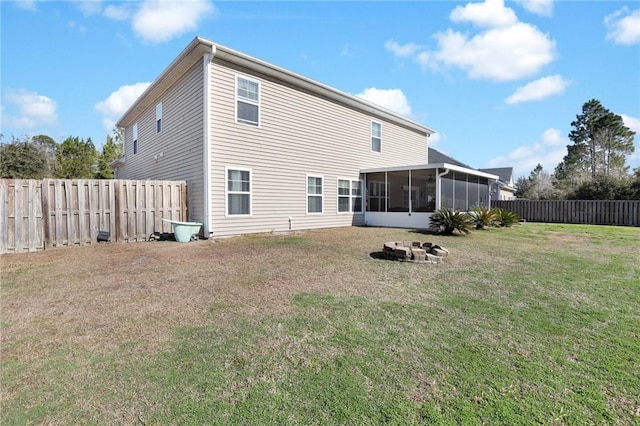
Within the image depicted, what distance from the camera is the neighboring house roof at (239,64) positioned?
9062 millimetres

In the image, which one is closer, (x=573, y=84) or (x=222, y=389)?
(x=222, y=389)

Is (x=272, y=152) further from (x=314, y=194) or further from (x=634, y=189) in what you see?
(x=634, y=189)

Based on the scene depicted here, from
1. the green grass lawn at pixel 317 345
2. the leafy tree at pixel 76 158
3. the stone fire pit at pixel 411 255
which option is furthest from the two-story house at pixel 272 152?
the leafy tree at pixel 76 158

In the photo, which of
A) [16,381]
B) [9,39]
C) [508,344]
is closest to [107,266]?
[16,381]

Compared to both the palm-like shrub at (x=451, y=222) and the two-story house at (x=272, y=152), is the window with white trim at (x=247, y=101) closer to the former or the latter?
the two-story house at (x=272, y=152)

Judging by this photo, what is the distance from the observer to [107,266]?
5.84 m

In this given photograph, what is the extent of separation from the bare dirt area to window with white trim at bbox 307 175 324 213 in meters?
4.47

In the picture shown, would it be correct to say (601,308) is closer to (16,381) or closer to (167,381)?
(167,381)

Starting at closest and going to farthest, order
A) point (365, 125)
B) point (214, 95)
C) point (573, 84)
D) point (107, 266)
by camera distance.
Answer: point (107, 266), point (214, 95), point (573, 84), point (365, 125)

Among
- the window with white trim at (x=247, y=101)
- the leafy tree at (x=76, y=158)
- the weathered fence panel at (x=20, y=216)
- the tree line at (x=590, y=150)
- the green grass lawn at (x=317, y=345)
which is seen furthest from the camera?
the tree line at (x=590, y=150)

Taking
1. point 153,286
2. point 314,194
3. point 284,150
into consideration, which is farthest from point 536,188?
point 153,286

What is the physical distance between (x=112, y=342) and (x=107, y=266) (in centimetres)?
350

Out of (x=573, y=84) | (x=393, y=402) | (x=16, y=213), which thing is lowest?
(x=393, y=402)

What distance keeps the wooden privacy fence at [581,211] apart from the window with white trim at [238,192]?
1768 centimetres
